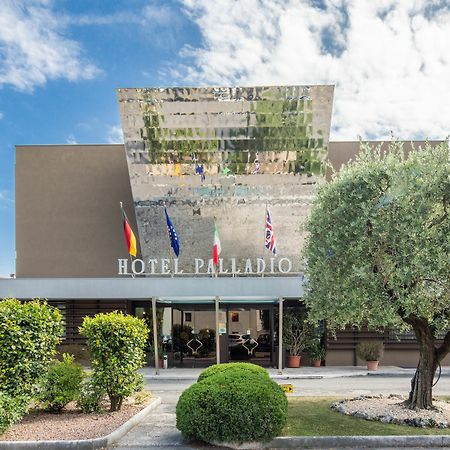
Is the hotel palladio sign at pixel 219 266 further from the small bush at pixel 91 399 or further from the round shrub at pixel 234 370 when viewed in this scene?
the round shrub at pixel 234 370

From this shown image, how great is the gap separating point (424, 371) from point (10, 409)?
8.99m

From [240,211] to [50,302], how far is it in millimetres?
9904

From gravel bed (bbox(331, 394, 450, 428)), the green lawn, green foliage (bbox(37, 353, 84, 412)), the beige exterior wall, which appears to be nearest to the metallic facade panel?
the beige exterior wall

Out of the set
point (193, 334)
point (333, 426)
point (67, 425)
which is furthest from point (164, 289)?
point (333, 426)

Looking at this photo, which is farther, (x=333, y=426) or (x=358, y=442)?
(x=333, y=426)

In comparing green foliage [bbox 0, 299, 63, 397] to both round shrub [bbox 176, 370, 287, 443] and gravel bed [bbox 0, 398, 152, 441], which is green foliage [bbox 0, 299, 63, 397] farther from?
round shrub [bbox 176, 370, 287, 443]

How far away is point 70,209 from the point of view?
28406 mm

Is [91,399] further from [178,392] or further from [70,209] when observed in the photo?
[70,209]

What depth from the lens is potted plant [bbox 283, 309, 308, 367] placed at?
24250mm

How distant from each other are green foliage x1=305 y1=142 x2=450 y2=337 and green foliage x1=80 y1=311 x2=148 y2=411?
4.56 meters

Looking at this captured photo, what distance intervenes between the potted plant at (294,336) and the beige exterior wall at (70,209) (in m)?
9.00

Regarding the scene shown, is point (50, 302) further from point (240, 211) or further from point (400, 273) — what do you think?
point (400, 273)

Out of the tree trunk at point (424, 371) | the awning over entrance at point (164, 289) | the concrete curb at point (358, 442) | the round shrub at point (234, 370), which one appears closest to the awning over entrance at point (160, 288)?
the awning over entrance at point (164, 289)

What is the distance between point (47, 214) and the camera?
93.4 feet
